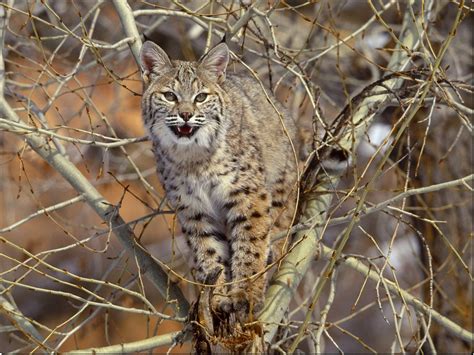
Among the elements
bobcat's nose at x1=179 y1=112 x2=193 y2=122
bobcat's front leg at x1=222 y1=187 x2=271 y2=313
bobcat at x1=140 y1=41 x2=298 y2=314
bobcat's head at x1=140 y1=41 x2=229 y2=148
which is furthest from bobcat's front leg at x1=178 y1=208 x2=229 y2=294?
bobcat's nose at x1=179 y1=112 x2=193 y2=122

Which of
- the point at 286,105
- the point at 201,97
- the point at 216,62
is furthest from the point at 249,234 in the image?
the point at 286,105

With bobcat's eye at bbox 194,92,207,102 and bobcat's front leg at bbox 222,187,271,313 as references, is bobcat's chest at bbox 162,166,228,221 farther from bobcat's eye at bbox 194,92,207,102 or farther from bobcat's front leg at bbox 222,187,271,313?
bobcat's eye at bbox 194,92,207,102

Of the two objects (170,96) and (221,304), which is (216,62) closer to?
(170,96)

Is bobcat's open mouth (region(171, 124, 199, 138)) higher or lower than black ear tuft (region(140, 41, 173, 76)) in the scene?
lower

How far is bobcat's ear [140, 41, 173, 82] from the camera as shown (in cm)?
509

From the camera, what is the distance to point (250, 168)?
5219 millimetres

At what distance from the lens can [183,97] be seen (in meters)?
4.93

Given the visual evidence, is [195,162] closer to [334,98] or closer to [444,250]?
[444,250]

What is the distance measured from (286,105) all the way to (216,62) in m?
1.82

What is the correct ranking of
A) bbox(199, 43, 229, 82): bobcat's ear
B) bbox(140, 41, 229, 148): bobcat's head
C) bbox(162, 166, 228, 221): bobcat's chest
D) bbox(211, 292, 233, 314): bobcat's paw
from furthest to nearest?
bbox(162, 166, 228, 221): bobcat's chest < bbox(199, 43, 229, 82): bobcat's ear < bbox(140, 41, 229, 148): bobcat's head < bbox(211, 292, 233, 314): bobcat's paw

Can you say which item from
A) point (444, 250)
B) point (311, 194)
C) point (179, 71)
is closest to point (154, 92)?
point (179, 71)

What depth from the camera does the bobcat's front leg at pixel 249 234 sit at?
5.03 metres

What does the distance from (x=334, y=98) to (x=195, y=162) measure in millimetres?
4304

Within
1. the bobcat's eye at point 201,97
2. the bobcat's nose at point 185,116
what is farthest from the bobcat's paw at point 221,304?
the bobcat's eye at point 201,97
